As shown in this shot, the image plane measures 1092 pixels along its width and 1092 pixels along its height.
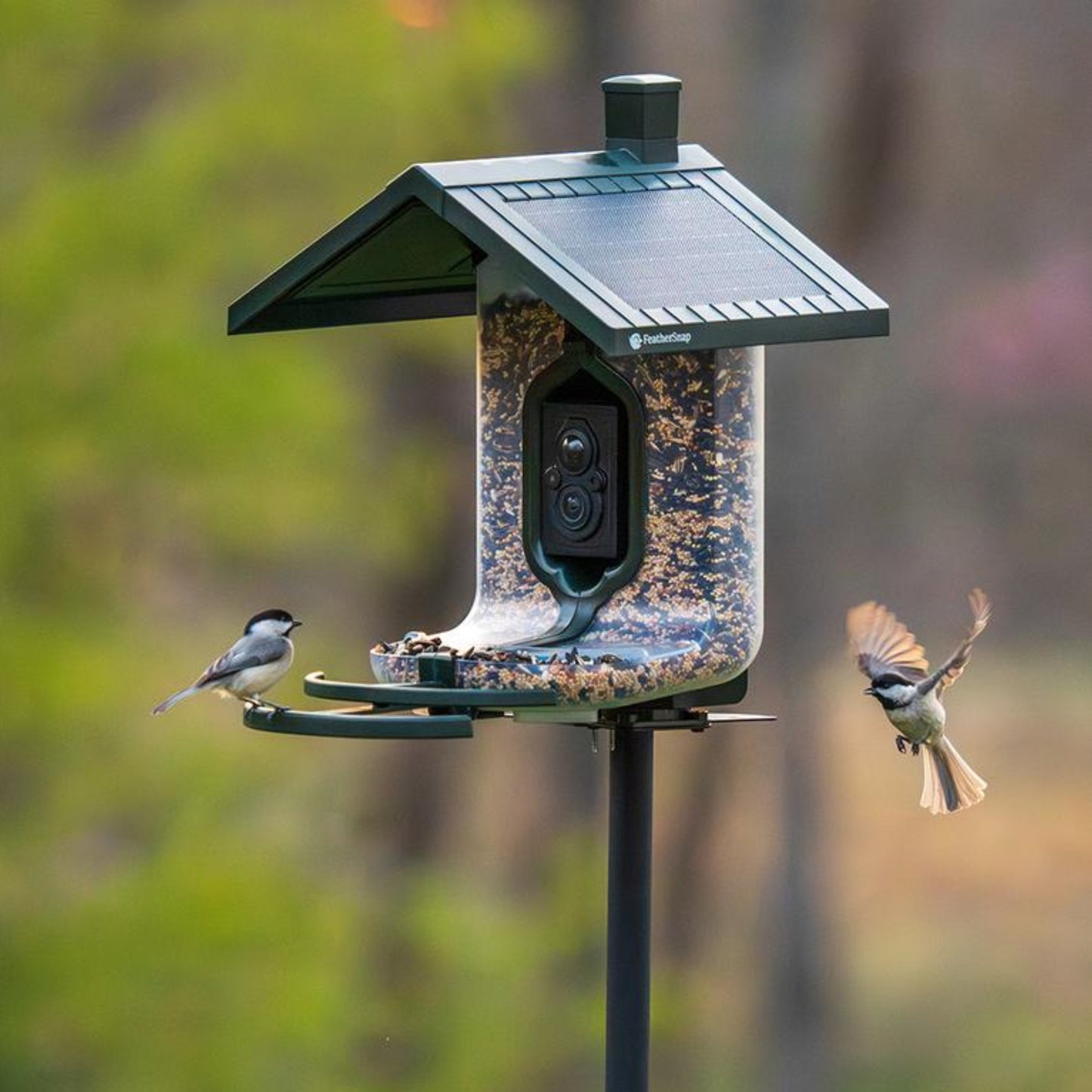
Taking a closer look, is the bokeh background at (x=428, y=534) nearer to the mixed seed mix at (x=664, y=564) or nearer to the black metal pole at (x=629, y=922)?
the mixed seed mix at (x=664, y=564)

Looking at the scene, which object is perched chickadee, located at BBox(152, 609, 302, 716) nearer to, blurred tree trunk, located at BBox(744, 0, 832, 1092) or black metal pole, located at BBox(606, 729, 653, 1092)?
black metal pole, located at BBox(606, 729, 653, 1092)

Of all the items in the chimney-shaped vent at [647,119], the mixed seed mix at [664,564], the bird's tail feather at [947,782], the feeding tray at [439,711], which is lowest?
the bird's tail feather at [947,782]

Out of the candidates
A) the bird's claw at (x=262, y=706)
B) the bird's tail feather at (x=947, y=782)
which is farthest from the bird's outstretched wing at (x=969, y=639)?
the bird's claw at (x=262, y=706)

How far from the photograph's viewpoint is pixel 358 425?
970 cm

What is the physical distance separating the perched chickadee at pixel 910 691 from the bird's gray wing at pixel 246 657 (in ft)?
3.92

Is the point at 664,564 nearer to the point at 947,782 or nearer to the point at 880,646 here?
the point at 880,646

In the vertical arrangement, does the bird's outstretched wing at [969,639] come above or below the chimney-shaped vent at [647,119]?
below

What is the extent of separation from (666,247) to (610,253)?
0.14 meters

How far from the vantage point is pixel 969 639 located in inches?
194

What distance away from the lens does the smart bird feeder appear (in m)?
4.75

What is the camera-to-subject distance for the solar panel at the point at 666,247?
15.6 feet

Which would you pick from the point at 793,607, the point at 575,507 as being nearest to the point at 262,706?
the point at 575,507

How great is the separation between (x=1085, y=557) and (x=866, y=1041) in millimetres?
2905

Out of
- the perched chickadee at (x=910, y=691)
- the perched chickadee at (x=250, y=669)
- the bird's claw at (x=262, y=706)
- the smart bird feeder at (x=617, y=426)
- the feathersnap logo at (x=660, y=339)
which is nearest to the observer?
the feathersnap logo at (x=660, y=339)
